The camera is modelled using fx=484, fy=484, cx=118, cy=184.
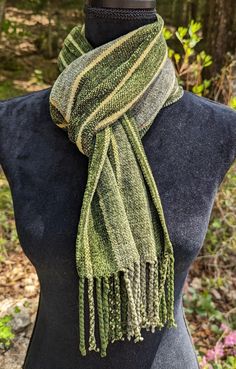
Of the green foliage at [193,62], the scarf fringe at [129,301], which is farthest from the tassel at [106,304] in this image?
the green foliage at [193,62]

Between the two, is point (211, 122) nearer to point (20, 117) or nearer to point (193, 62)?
point (20, 117)

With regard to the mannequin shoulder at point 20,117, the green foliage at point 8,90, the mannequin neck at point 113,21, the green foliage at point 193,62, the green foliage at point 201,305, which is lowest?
the green foliage at point 8,90

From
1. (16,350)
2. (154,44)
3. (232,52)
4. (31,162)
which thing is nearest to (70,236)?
(31,162)

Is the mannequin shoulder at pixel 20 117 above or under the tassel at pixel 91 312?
above

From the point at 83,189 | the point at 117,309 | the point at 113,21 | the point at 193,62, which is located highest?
A: the point at 113,21

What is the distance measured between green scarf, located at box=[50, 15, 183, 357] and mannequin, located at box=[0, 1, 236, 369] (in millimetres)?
33

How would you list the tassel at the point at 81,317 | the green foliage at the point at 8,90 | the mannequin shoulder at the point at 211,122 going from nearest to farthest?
1. the tassel at the point at 81,317
2. the mannequin shoulder at the point at 211,122
3. the green foliage at the point at 8,90

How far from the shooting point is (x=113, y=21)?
0.85 m

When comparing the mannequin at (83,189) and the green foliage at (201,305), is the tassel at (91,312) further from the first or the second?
the green foliage at (201,305)

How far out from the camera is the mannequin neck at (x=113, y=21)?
2.75 ft

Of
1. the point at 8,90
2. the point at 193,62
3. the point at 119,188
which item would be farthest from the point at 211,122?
the point at 8,90

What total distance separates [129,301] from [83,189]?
21 cm

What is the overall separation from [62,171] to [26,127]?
0.13 m

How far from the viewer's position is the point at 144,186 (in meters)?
0.82
